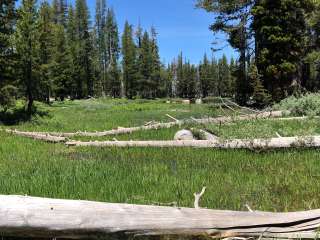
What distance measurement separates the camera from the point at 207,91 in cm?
13712

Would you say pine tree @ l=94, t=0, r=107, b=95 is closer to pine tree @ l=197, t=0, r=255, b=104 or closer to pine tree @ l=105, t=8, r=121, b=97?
pine tree @ l=105, t=8, r=121, b=97

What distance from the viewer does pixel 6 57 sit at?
29.3 m

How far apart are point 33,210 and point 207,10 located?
3319 centimetres

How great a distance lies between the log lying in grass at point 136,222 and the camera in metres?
5.50

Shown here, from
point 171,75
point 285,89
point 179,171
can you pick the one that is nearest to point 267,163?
point 179,171

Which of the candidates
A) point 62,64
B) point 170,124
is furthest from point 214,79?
point 170,124

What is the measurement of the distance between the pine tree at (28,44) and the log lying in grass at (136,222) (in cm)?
3065

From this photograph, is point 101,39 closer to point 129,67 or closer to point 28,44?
point 129,67

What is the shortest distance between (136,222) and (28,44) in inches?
1272

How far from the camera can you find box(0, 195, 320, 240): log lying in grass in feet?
18.0

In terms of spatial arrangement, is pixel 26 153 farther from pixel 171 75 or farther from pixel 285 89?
pixel 171 75

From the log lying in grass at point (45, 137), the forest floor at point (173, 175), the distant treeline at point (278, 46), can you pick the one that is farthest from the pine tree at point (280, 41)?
the log lying in grass at point (45, 137)

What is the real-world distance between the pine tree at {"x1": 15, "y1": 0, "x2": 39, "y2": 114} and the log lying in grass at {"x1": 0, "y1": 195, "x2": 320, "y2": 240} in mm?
30648

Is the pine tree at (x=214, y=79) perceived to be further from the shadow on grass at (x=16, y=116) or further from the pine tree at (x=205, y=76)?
the shadow on grass at (x=16, y=116)
